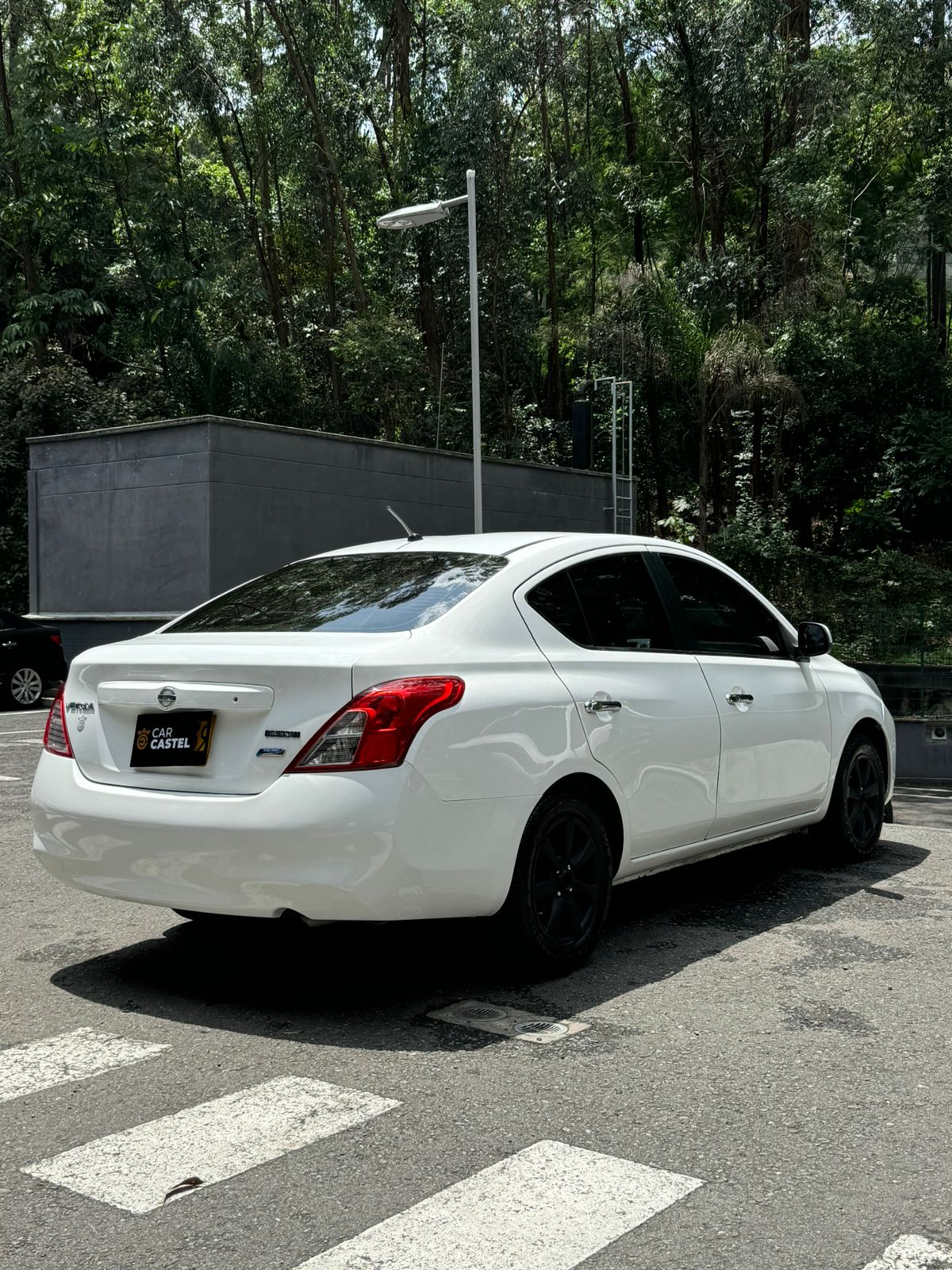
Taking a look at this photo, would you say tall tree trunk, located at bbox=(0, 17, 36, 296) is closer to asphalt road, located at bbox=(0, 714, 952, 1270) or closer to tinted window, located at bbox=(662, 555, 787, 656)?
tinted window, located at bbox=(662, 555, 787, 656)

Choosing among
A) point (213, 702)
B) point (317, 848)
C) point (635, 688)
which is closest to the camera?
point (317, 848)

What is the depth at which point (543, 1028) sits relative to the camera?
4660 mm

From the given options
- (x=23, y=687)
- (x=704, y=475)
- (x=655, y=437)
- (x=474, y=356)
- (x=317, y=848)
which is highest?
(x=655, y=437)

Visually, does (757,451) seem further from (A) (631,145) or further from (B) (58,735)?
(B) (58,735)

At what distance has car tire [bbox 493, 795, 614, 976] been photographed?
4.96 metres

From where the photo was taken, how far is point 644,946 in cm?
578

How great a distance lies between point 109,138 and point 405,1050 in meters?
32.6

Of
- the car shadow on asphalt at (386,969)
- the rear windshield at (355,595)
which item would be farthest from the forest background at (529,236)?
the rear windshield at (355,595)

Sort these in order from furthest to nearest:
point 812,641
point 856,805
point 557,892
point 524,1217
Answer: point 856,805 < point 812,641 < point 557,892 < point 524,1217

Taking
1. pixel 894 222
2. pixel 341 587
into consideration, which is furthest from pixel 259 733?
pixel 894 222

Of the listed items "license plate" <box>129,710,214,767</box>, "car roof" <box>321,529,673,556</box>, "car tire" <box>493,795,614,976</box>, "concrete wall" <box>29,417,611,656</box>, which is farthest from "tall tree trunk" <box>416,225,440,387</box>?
"license plate" <box>129,710,214,767</box>

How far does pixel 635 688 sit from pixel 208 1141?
2638 millimetres

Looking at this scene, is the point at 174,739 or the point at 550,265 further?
the point at 550,265

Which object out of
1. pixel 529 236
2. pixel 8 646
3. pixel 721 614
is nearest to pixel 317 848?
pixel 721 614
